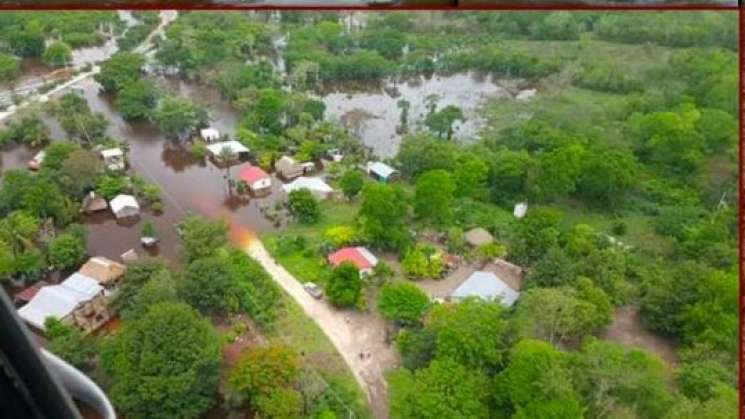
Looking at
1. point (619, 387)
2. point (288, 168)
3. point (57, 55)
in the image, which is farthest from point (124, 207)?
point (619, 387)

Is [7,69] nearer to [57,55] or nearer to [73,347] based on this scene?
[57,55]

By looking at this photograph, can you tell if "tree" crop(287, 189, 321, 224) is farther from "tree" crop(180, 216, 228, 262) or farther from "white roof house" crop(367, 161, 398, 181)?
"white roof house" crop(367, 161, 398, 181)

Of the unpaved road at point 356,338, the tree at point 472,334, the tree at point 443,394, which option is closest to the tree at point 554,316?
the tree at point 472,334

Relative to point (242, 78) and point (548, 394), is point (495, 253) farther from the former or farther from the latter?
point (242, 78)

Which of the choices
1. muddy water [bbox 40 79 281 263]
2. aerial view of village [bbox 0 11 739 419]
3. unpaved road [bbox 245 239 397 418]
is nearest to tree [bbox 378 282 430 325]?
aerial view of village [bbox 0 11 739 419]

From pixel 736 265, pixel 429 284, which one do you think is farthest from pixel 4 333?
pixel 736 265

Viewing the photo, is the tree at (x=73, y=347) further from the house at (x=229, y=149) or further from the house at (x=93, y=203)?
the house at (x=229, y=149)
